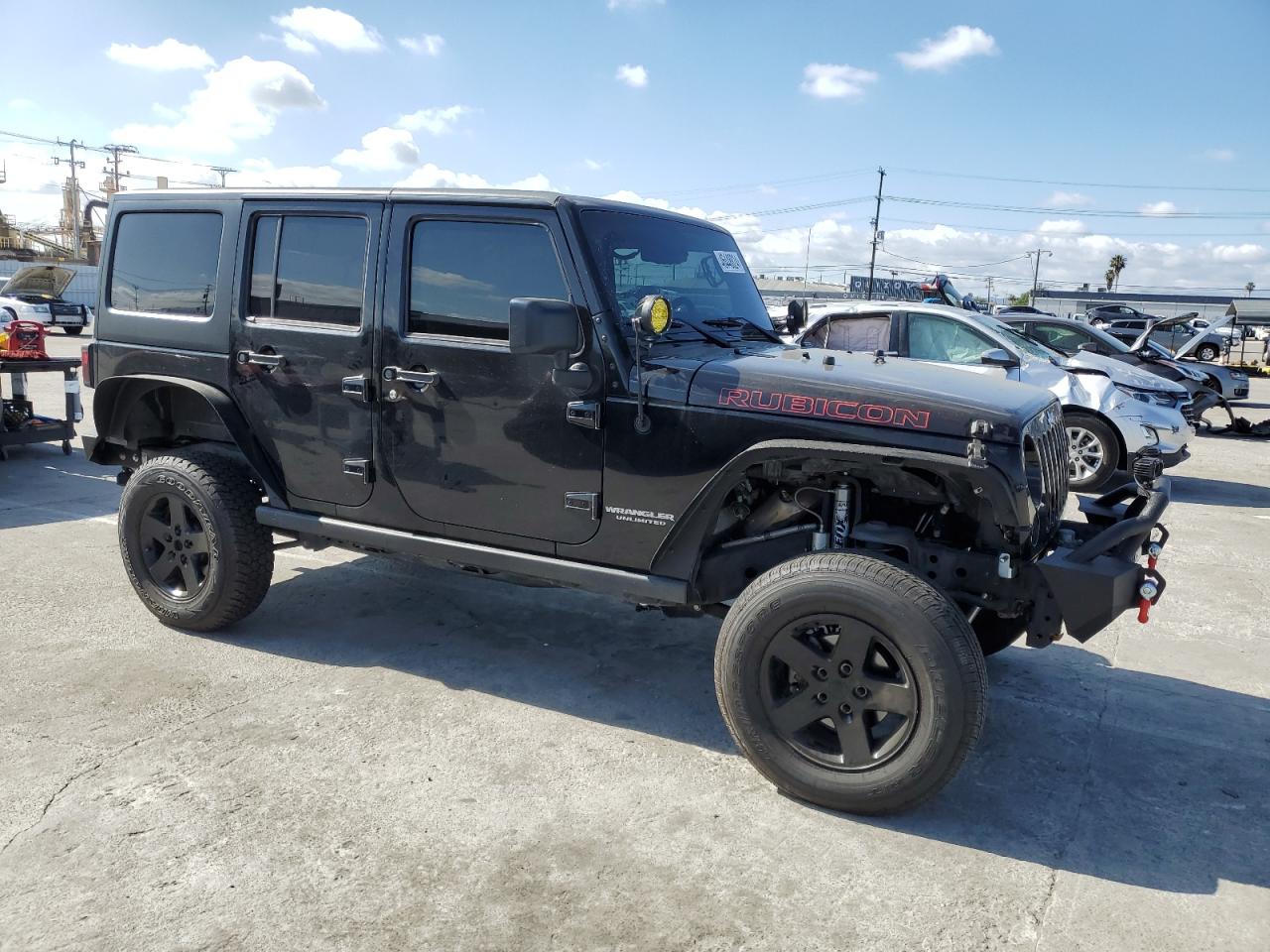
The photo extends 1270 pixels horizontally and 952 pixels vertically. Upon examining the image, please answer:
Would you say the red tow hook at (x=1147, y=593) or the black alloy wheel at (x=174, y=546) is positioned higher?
the red tow hook at (x=1147, y=593)

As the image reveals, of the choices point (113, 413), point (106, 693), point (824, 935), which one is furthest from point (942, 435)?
point (113, 413)

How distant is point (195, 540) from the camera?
4.56 metres

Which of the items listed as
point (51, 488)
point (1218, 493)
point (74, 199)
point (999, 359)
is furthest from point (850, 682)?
point (74, 199)

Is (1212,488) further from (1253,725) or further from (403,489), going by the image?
(403,489)

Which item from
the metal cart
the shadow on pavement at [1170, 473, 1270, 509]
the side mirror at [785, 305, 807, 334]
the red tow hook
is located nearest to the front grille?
the red tow hook

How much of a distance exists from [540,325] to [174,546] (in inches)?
98.8

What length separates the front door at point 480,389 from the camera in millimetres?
3674

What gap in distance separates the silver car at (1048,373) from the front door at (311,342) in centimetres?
518

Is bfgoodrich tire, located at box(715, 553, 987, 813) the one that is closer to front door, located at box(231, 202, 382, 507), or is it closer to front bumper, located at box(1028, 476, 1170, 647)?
front bumper, located at box(1028, 476, 1170, 647)

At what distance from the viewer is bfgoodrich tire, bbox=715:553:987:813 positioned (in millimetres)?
3027

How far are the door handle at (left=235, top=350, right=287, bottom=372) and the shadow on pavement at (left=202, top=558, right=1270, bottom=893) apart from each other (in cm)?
137

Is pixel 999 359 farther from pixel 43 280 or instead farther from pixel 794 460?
pixel 43 280

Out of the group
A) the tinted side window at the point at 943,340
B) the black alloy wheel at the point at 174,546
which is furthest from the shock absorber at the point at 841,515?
the tinted side window at the point at 943,340

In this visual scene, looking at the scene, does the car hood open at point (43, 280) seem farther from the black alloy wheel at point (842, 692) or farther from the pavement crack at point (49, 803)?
the black alloy wheel at point (842, 692)
